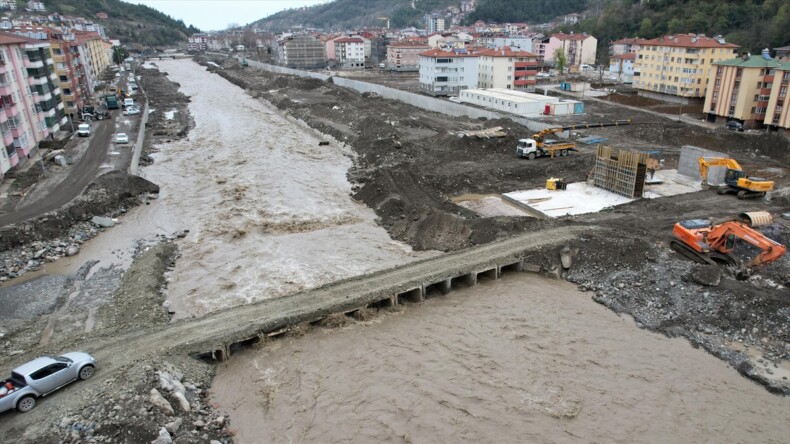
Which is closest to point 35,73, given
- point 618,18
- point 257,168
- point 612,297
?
point 257,168

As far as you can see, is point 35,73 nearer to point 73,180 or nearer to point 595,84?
point 73,180

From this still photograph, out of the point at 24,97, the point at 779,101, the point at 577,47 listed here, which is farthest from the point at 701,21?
the point at 24,97

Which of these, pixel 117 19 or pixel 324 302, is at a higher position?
pixel 117 19

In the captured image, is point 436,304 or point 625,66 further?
point 625,66

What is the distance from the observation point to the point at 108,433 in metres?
11.4

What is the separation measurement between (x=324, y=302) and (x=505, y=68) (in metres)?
54.7

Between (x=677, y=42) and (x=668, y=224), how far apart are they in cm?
4199

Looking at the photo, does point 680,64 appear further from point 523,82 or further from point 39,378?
point 39,378

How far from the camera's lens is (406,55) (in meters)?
102

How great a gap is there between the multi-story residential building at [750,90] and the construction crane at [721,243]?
89.1 ft

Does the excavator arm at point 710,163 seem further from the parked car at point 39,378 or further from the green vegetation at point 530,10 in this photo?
the green vegetation at point 530,10

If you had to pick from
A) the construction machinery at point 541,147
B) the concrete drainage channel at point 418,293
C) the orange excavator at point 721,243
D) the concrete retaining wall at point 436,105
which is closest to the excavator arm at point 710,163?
the construction machinery at point 541,147

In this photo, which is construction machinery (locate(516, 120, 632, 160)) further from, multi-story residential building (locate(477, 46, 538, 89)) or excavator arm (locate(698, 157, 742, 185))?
multi-story residential building (locate(477, 46, 538, 89))

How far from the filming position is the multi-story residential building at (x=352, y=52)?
117188mm
